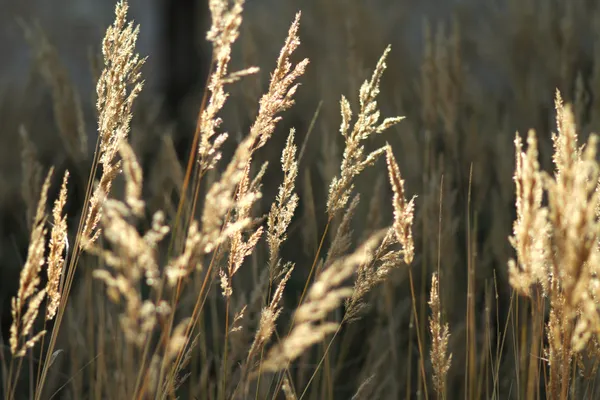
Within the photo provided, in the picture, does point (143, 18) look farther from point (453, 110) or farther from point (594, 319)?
point (594, 319)

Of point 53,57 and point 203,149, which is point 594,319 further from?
point 53,57

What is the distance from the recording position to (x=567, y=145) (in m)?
0.94

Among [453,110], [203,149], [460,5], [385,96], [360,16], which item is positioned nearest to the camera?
[203,149]

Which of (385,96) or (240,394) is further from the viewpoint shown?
(385,96)

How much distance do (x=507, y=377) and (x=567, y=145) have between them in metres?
1.22

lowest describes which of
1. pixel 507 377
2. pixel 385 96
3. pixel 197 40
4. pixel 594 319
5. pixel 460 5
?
pixel 507 377

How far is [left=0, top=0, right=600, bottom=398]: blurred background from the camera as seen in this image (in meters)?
1.87

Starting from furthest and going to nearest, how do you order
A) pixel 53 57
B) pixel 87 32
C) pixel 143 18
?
pixel 143 18
pixel 87 32
pixel 53 57

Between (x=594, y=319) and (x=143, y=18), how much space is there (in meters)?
13.8

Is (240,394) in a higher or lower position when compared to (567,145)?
lower

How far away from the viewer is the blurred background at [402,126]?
73.7 inches

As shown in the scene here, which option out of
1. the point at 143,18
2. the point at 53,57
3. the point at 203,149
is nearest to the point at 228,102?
the point at 53,57

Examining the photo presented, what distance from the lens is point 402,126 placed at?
2240 millimetres

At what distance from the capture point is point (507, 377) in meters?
2.01
